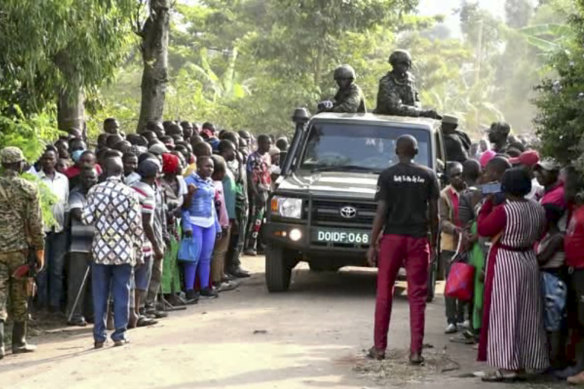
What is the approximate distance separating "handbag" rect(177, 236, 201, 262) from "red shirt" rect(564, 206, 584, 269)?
491 centimetres

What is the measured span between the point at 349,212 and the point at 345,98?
2490mm

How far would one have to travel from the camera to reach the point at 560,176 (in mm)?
8258

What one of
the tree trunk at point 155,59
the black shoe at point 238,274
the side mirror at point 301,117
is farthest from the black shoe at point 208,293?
the tree trunk at point 155,59

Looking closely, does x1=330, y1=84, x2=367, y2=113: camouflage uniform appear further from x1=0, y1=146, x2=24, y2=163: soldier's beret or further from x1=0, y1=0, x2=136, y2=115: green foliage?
x1=0, y1=146, x2=24, y2=163: soldier's beret

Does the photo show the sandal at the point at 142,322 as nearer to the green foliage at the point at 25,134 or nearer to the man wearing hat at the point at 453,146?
the green foliage at the point at 25,134

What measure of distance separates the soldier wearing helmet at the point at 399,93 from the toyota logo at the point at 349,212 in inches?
92.1

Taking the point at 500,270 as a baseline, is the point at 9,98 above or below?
above

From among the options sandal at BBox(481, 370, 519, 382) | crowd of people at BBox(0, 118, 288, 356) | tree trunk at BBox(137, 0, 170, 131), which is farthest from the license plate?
tree trunk at BBox(137, 0, 170, 131)

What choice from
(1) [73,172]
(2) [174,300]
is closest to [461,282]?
(2) [174,300]

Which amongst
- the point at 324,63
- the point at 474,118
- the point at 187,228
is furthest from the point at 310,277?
the point at 474,118

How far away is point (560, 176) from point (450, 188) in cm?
225

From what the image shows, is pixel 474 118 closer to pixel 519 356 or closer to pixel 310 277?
pixel 310 277

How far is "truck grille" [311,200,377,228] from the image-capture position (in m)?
11.7

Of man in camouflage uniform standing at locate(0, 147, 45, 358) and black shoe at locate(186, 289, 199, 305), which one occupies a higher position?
man in camouflage uniform standing at locate(0, 147, 45, 358)
